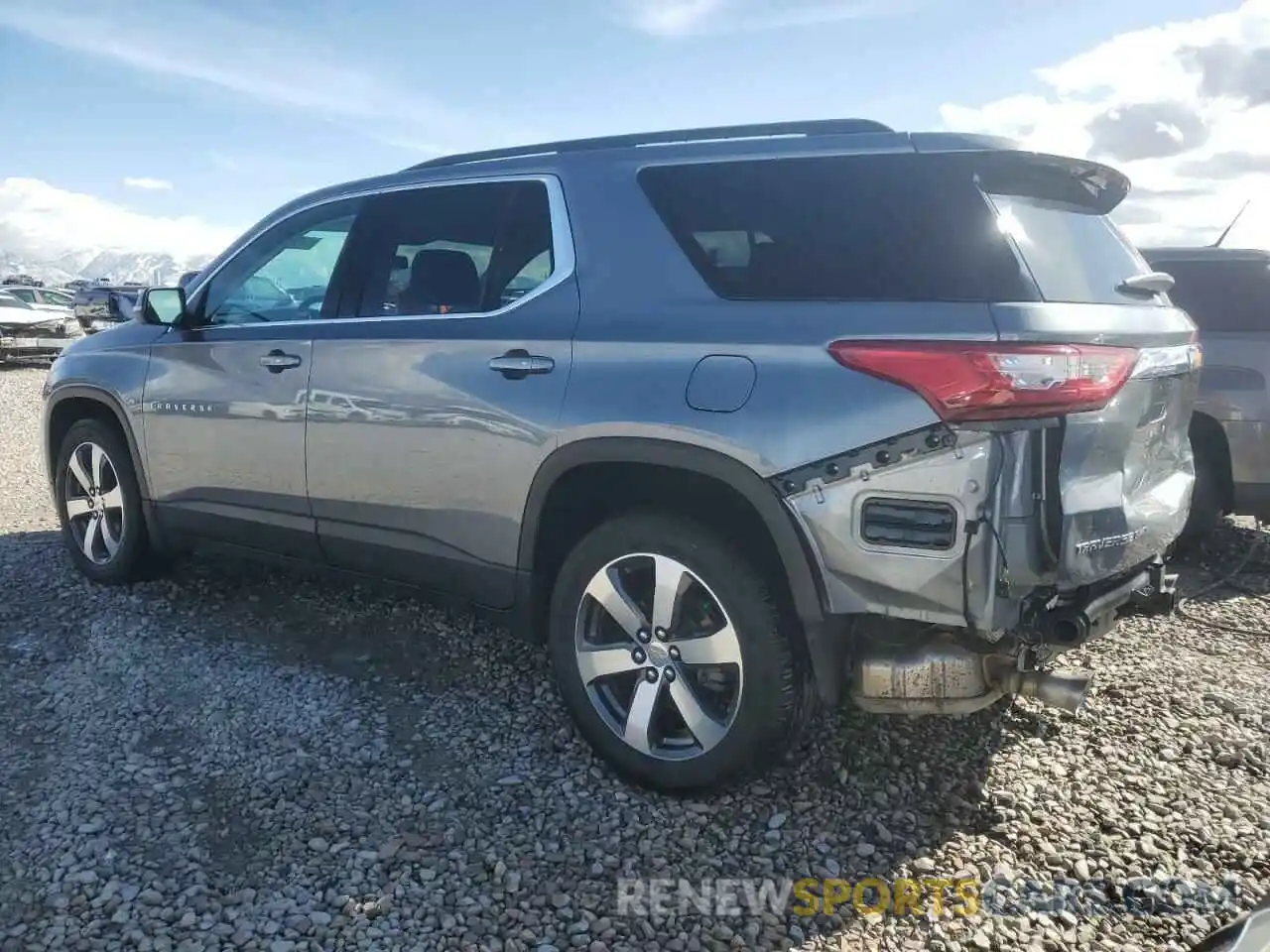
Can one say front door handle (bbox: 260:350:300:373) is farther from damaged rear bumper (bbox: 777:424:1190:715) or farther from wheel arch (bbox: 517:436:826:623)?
damaged rear bumper (bbox: 777:424:1190:715)

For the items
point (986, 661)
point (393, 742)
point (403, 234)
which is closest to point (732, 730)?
point (986, 661)

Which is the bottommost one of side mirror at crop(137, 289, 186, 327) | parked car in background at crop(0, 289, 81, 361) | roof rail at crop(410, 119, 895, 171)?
parked car in background at crop(0, 289, 81, 361)

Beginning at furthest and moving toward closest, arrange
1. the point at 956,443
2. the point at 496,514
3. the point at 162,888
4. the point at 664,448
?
1. the point at 496,514
2. the point at 664,448
3. the point at 162,888
4. the point at 956,443

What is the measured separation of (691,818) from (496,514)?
111 cm

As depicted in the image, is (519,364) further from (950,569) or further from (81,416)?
(81,416)

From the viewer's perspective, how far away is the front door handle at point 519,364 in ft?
10.1

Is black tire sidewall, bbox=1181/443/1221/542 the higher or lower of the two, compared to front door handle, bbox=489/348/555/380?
lower

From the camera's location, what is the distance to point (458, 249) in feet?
11.6

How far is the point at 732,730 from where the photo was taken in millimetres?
2811

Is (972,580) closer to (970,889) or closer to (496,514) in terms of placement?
(970,889)

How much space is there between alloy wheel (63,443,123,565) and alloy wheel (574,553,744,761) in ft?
9.19

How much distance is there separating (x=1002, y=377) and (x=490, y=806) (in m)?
1.86

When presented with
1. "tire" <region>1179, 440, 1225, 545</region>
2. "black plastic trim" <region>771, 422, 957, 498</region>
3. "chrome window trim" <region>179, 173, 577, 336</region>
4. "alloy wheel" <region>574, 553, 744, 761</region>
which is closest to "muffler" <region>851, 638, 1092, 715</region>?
"alloy wheel" <region>574, 553, 744, 761</region>

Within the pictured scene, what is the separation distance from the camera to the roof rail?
2.92 metres
